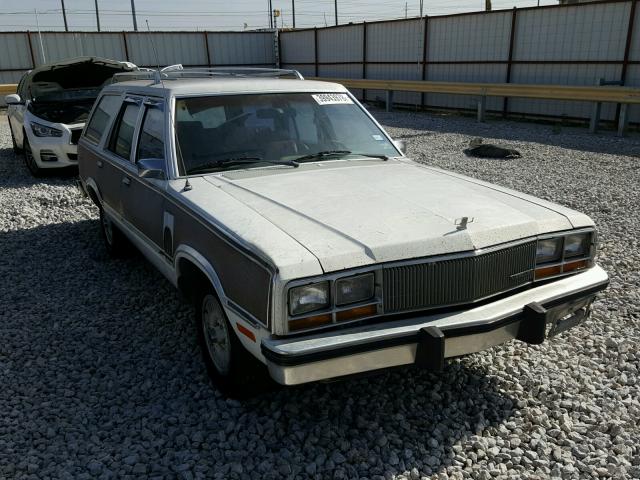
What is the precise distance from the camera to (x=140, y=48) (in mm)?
23234

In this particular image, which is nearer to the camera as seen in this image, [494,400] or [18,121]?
[494,400]

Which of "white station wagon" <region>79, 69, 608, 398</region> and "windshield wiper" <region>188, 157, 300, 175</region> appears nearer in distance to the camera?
"white station wagon" <region>79, 69, 608, 398</region>

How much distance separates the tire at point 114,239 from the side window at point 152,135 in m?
1.40

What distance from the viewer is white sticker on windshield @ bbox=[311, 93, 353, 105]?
445cm

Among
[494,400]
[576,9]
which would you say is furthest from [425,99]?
[494,400]

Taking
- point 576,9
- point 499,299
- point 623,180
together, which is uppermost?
point 576,9

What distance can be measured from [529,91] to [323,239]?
14010 millimetres

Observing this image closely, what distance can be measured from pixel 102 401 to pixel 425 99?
17711mm

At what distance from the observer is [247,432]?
305cm

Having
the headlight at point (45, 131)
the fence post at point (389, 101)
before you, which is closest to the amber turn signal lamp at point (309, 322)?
the headlight at point (45, 131)

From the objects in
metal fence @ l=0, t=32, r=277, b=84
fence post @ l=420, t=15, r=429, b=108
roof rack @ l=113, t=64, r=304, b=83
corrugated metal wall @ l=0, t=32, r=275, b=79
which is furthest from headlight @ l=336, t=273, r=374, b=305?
corrugated metal wall @ l=0, t=32, r=275, b=79

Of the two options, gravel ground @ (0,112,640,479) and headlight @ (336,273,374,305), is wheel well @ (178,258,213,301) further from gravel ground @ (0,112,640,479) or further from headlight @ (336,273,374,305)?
headlight @ (336,273,374,305)

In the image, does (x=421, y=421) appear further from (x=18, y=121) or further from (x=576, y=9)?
(x=576, y=9)

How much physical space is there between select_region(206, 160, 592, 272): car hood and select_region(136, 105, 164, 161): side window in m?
0.58
